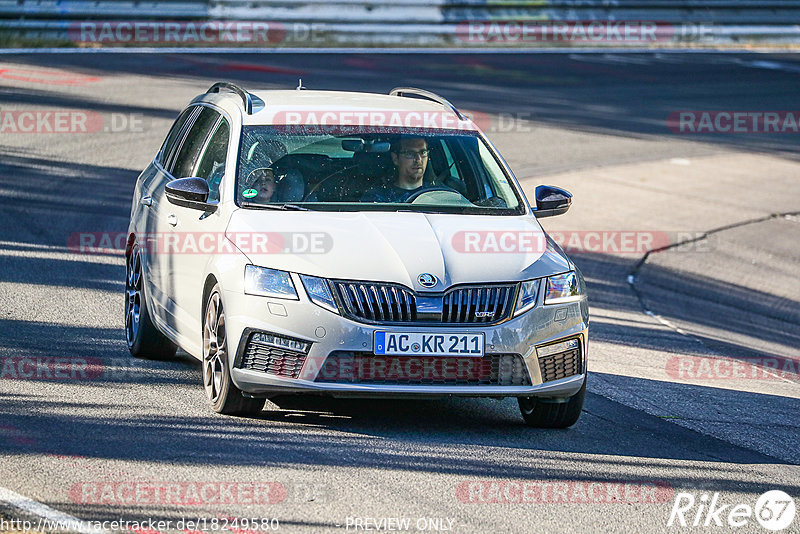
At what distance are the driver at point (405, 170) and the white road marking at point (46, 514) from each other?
297cm

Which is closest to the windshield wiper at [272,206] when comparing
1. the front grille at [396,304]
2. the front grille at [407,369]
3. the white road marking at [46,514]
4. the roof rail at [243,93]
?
the roof rail at [243,93]

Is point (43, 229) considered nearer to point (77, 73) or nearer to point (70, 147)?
point (70, 147)

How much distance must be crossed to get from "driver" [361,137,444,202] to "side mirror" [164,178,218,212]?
94cm

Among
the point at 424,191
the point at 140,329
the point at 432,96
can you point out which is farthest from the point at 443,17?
the point at 424,191

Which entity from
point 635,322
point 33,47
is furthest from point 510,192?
point 33,47

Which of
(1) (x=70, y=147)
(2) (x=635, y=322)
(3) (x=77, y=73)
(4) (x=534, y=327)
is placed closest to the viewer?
(4) (x=534, y=327)

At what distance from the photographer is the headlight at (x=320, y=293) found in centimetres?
669

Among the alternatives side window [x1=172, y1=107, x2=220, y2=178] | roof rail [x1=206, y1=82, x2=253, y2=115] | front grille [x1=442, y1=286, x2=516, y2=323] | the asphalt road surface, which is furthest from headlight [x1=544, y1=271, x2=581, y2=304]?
side window [x1=172, y1=107, x2=220, y2=178]

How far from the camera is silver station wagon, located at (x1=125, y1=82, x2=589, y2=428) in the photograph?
672cm

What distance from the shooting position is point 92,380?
7859 mm

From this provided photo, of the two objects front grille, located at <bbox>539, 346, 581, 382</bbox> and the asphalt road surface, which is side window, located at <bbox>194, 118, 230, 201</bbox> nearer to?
the asphalt road surface

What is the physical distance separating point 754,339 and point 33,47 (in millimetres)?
16498

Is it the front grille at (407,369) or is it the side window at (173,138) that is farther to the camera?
the side window at (173,138)

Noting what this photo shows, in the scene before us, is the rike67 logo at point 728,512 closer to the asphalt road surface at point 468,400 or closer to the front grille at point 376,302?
the asphalt road surface at point 468,400
